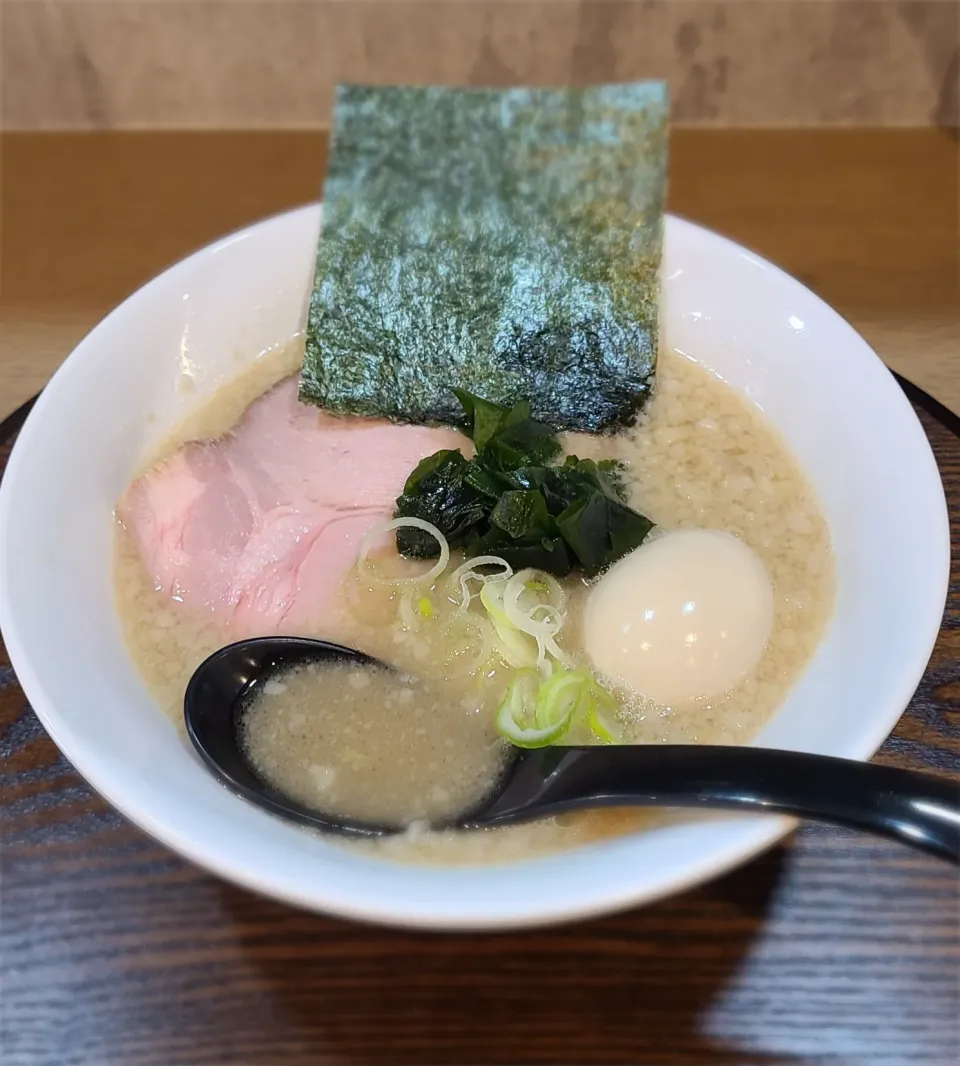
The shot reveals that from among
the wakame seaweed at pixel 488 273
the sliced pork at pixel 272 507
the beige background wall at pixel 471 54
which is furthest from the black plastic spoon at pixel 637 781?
the beige background wall at pixel 471 54

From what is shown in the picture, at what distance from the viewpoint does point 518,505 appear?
987mm

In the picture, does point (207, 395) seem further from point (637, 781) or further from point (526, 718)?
point (637, 781)

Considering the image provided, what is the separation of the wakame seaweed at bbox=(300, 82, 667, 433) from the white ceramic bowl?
0.07 meters

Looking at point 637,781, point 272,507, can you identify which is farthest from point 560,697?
point 272,507

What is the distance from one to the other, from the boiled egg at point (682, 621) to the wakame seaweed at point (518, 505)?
55 mm

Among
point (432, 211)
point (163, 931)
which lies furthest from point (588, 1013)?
point (432, 211)

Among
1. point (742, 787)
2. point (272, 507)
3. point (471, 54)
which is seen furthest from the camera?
point (471, 54)

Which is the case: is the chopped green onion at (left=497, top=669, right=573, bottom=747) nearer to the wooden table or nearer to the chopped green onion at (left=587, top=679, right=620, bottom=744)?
the chopped green onion at (left=587, top=679, right=620, bottom=744)

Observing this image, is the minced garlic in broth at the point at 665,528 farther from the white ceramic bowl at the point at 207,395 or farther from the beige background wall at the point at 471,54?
the beige background wall at the point at 471,54

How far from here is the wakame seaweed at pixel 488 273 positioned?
3.98ft

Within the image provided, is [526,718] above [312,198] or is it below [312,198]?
below

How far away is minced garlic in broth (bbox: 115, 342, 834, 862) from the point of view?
2.62 ft

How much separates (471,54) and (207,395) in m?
0.92

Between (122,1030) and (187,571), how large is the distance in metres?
0.46
